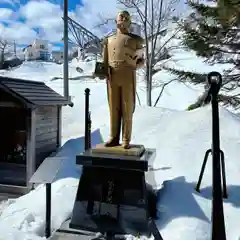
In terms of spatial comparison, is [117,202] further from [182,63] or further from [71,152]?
[182,63]

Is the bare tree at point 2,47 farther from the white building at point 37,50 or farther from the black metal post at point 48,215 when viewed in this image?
the black metal post at point 48,215

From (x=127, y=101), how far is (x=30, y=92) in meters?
3.12

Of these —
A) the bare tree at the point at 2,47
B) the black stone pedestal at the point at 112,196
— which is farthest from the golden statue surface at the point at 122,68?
the bare tree at the point at 2,47

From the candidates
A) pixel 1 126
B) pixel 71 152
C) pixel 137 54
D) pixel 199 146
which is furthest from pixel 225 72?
pixel 1 126

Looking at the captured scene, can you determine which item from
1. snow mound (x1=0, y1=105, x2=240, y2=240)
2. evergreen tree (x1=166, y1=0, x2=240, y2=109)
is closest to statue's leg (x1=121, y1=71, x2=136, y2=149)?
snow mound (x1=0, y1=105, x2=240, y2=240)

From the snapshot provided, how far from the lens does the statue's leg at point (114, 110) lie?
12.3 ft

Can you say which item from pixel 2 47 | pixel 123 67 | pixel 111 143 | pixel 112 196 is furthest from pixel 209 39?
pixel 2 47

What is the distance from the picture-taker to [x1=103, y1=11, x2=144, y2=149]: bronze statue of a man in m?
3.64

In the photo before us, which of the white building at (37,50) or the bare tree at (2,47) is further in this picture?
the white building at (37,50)

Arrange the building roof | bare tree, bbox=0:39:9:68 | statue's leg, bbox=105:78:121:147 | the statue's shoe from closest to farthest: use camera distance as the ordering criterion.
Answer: statue's leg, bbox=105:78:121:147, the statue's shoe, the building roof, bare tree, bbox=0:39:9:68

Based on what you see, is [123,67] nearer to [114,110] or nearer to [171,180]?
[114,110]

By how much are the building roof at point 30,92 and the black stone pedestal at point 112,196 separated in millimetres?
2476

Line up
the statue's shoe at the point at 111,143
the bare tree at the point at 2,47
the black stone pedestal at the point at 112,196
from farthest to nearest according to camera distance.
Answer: the bare tree at the point at 2,47
the statue's shoe at the point at 111,143
the black stone pedestal at the point at 112,196

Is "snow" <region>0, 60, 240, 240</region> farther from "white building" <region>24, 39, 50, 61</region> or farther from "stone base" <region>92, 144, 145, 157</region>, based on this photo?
"white building" <region>24, 39, 50, 61</region>
